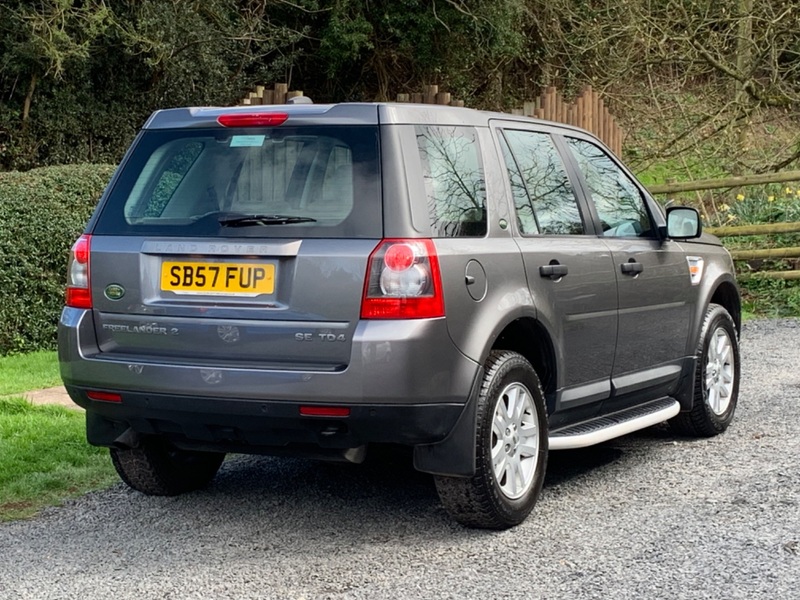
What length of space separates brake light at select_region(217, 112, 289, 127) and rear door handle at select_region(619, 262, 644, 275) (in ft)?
6.95

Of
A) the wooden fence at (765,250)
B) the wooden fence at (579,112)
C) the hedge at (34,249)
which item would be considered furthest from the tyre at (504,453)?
the wooden fence at (765,250)

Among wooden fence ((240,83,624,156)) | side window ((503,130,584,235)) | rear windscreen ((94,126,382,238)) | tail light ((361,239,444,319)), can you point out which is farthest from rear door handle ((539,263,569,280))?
wooden fence ((240,83,624,156))

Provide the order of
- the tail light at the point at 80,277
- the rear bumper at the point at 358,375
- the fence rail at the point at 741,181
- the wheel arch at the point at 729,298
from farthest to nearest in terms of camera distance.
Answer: the fence rail at the point at 741,181
the wheel arch at the point at 729,298
the tail light at the point at 80,277
the rear bumper at the point at 358,375

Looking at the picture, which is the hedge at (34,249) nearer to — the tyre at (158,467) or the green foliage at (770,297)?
the tyre at (158,467)

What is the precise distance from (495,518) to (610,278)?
63.0 inches

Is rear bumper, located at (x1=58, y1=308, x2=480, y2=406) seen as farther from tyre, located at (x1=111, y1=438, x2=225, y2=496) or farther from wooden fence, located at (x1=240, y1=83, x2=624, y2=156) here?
wooden fence, located at (x1=240, y1=83, x2=624, y2=156)

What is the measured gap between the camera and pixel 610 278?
19.8ft

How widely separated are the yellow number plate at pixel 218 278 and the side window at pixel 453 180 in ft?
2.43

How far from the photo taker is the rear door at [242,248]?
470cm

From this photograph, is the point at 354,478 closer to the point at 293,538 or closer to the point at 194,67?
the point at 293,538

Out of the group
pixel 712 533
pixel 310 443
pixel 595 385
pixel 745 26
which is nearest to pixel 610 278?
pixel 595 385

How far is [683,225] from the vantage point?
21.9ft

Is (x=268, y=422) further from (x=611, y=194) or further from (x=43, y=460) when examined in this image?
(x=611, y=194)

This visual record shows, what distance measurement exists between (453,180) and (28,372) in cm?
594
